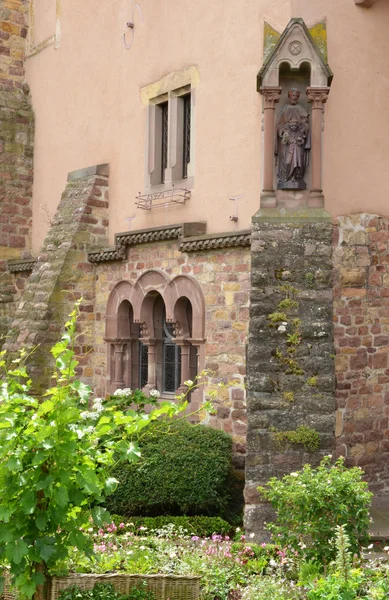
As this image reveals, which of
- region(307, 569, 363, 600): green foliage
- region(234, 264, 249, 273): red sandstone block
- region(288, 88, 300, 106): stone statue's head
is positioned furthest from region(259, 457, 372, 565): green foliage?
region(288, 88, 300, 106): stone statue's head

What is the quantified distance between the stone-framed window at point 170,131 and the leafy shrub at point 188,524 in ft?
14.9

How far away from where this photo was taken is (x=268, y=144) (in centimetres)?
862

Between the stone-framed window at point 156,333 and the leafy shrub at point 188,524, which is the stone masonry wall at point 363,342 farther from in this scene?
the leafy shrub at point 188,524

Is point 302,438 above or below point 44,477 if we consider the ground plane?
below

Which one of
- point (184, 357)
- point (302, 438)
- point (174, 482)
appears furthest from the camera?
point (184, 357)

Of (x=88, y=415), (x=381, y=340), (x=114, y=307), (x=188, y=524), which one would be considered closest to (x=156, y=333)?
(x=114, y=307)

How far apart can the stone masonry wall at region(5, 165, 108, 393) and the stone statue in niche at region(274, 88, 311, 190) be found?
4602 mm

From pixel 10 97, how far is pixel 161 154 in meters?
4.66

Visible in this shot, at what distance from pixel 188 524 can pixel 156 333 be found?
12.6 feet

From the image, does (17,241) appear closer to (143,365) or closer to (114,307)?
(114,307)

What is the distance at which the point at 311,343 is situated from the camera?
319 inches

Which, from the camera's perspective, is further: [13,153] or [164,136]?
[13,153]

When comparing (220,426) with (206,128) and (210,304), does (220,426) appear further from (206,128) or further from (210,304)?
(206,128)

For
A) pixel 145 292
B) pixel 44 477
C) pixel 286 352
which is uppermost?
pixel 145 292
